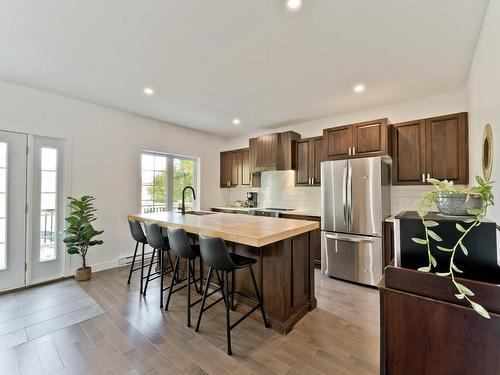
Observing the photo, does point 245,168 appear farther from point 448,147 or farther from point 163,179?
point 448,147

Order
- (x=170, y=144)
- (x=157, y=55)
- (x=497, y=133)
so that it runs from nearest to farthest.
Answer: (x=497, y=133) → (x=157, y=55) → (x=170, y=144)

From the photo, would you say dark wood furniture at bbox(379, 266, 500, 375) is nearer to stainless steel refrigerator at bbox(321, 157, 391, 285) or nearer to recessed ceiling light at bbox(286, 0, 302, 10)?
recessed ceiling light at bbox(286, 0, 302, 10)

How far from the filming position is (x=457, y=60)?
2.50 meters

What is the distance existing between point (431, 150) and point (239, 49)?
2.90m

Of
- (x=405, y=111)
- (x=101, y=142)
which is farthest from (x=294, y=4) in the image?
(x=101, y=142)

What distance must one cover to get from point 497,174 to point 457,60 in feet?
5.57

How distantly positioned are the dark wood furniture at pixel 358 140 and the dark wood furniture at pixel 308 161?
0.30 metres

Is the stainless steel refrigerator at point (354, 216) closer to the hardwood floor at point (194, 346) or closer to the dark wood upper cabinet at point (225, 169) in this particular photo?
the hardwood floor at point (194, 346)

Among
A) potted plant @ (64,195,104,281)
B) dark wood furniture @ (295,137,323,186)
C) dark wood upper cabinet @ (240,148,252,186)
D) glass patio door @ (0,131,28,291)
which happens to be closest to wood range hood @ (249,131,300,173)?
dark wood furniture @ (295,137,323,186)

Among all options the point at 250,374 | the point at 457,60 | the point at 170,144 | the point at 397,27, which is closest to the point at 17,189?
the point at 170,144

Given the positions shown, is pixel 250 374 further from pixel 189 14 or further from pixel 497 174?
pixel 189 14

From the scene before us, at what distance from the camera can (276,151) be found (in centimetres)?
464

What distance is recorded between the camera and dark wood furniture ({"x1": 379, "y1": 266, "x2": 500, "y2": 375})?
869mm

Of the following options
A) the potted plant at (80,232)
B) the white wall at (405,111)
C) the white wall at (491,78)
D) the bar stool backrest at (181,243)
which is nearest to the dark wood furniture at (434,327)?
the white wall at (491,78)
